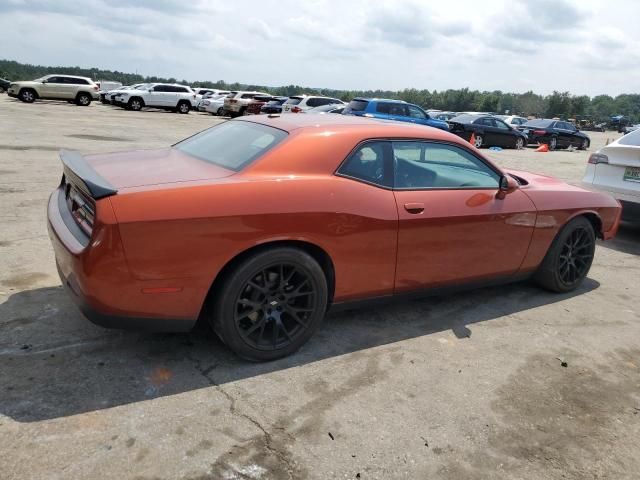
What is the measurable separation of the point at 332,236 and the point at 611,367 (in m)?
2.17

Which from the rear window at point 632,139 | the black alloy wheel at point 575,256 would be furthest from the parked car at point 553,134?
the black alloy wheel at point 575,256

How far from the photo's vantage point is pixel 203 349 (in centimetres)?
339

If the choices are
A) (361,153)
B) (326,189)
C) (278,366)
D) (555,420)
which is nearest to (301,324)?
(278,366)

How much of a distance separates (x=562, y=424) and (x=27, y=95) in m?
31.9

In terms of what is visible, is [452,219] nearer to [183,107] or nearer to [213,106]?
[213,106]

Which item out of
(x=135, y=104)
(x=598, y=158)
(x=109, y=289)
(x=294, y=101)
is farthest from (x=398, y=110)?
(x=135, y=104)

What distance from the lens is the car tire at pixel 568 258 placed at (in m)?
4.64

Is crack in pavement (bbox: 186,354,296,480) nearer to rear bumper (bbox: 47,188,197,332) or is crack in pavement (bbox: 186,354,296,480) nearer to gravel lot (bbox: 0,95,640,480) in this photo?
gravel lot (bbox: 0,95,640,480)

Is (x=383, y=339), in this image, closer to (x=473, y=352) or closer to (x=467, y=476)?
(x=473, y=352)

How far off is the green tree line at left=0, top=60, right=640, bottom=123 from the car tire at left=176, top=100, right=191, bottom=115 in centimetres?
5272

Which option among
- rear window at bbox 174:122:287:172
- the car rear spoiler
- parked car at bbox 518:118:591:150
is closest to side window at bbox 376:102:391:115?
parked car at bbox 518:118:591:150

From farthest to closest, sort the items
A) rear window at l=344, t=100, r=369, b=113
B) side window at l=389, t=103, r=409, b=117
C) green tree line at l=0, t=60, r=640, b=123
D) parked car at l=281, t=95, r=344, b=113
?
green tree line at l=0, t=60, r=640, b=123 < parked car at l=281, t=95, r=344, b=113 < side window at l=389, t=103, r=409, b=117 < rear window at l=344, t=100, r=369, b=113

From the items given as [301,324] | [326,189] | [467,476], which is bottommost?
[467,476]

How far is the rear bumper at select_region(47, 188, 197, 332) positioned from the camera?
269 centimetres
